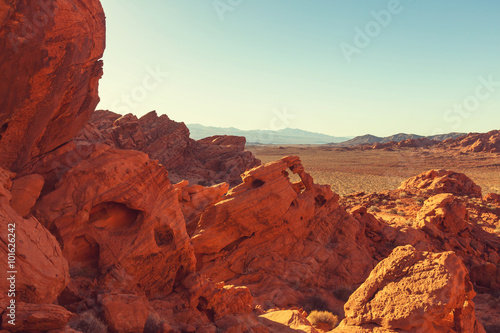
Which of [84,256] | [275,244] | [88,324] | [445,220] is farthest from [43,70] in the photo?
[445,220]

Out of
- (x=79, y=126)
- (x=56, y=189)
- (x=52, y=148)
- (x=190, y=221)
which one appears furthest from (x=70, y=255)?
(x=190, y=221)

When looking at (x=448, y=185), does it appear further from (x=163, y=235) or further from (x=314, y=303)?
(x=163, y=235)

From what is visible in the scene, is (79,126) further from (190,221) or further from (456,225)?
(456,225)

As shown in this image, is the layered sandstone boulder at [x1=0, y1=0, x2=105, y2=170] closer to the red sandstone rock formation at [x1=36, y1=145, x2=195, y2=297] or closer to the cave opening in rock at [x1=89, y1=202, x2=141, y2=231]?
the red sandstone rock formation at [x1=36, y1=145, x2=195, y2=297]

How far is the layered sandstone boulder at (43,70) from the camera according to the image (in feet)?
18.9

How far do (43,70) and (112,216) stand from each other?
13.5 ft

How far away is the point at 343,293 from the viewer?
1302cm

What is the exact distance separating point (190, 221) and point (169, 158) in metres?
24.3

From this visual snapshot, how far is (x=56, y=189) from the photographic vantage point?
7.47 meters

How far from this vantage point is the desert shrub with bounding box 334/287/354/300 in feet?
42.2

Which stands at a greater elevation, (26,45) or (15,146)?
(26,45)

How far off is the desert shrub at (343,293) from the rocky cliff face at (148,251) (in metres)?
0.06

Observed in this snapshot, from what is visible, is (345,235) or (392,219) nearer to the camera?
(345,235)

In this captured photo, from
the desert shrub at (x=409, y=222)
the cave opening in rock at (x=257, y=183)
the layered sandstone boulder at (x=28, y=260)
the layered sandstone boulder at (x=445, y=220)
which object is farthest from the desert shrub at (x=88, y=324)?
the desert shrub at (x=409, y=222)
